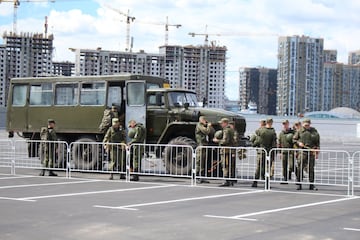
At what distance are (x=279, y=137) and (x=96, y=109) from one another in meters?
6.11

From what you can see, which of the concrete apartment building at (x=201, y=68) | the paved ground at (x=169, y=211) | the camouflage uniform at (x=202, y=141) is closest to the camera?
the paved ground at (x=169, y=211)

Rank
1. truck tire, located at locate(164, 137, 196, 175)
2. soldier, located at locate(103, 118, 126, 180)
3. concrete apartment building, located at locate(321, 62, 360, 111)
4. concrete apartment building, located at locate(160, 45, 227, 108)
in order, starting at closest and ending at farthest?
truck tire, located at locate(164, 137, 196, 175), soldier, located at locate(103, 118, 126, 180), concrete apartment building, located at locate(160, 45, 227, 108), concrete apartment building, located at locate(321, 62, 360, 111)

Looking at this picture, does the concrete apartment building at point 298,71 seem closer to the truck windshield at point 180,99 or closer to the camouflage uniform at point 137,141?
the truck windshield at point 180,99

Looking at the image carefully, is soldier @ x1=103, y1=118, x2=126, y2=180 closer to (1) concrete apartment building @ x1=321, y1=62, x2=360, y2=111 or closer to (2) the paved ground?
(2) the paved ground

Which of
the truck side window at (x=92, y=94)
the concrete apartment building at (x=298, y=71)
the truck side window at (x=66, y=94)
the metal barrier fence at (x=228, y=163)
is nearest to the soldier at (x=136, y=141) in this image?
the metal barrier fence at (x=228, y=163)

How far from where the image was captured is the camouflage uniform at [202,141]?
581 inches

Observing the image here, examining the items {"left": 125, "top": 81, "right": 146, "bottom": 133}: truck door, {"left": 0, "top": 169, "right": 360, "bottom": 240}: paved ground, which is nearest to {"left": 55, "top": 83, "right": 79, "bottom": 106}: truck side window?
{"left": 125, "top": 81, "right": 146, "bottom": 133}: truck door

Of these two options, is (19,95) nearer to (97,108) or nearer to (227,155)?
(97,108)

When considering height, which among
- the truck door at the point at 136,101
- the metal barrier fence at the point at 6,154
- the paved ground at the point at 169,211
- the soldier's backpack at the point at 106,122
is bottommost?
the paved ground at the point at 169,211

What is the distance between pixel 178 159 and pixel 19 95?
7.31 m

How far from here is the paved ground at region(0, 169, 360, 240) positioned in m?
8.02

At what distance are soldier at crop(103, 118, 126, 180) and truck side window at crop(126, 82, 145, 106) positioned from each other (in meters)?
1.32

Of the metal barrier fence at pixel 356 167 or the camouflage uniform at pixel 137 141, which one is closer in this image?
the metal barrier fence at pixel 356 167

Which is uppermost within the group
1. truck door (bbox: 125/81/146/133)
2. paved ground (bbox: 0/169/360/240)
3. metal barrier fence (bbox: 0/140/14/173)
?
truck door (bbox: 125/81/146/133)
